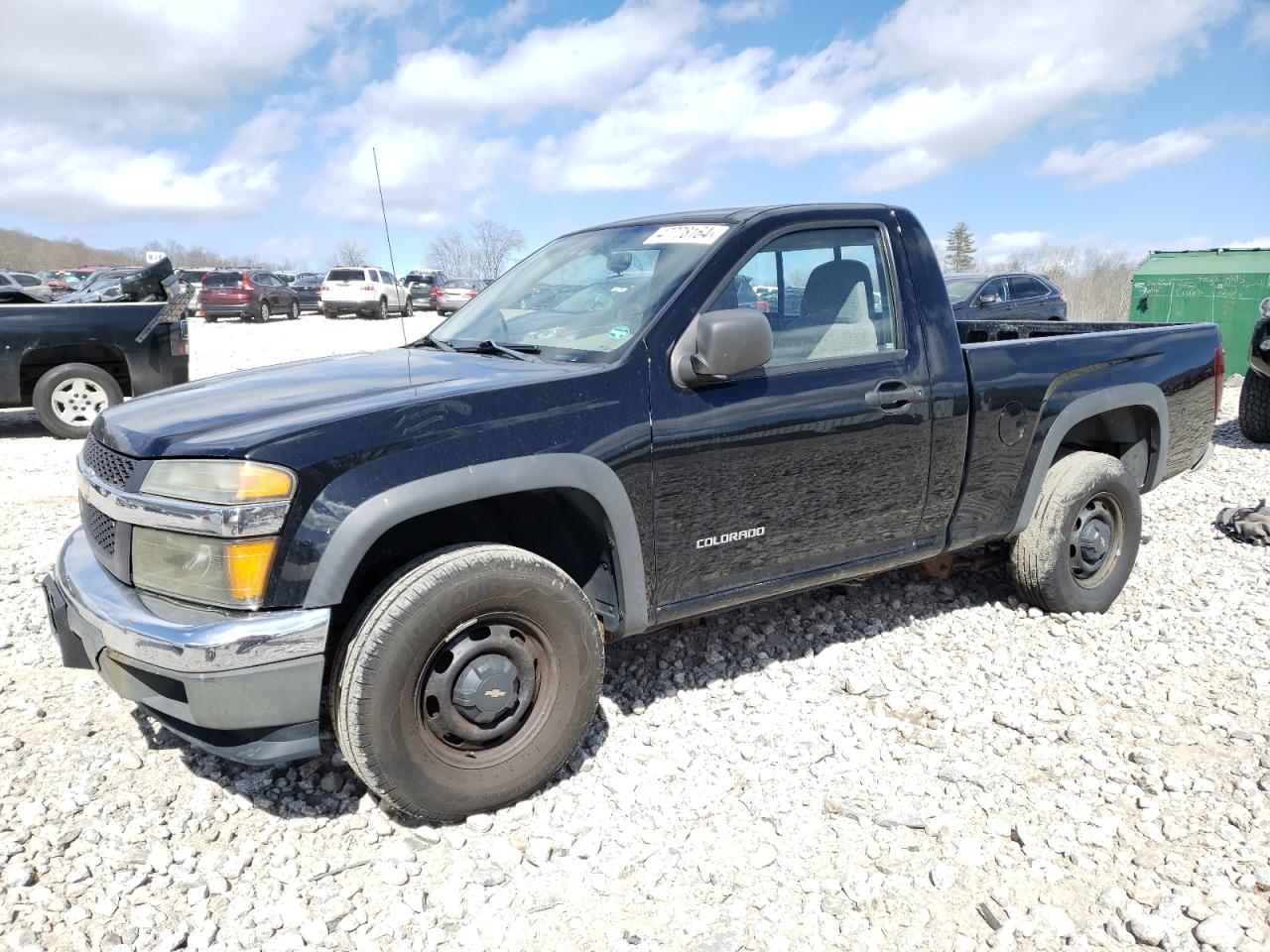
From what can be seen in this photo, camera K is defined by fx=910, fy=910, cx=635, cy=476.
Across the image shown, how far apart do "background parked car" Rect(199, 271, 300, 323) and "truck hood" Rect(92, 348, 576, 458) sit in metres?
26.6

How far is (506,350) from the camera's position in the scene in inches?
131

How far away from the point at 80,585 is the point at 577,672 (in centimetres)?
152

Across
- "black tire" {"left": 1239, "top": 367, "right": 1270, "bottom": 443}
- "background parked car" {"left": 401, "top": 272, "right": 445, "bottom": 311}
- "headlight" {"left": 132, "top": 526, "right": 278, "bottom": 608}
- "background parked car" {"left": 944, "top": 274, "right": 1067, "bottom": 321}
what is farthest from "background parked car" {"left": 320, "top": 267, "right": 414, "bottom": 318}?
"headlight" {"left": 132, "top": 526, "right": 278, "bottom": 608}

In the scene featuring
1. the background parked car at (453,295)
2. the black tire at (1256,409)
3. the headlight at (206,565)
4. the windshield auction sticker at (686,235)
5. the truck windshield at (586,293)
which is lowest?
the black tire at (1256,409)

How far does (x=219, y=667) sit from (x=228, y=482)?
0.48 m

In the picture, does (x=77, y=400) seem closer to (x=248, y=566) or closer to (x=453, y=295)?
(x=248, y=566)

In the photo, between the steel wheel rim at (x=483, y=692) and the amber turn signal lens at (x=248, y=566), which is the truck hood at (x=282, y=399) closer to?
the amber turn signal lens at (x=248, y=566)

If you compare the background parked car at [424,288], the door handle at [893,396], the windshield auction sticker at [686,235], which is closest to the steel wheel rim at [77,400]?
the windshield auction sticker at [686,235]

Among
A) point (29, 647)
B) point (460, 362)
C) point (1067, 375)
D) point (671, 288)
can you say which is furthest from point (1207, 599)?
point (29, 647)

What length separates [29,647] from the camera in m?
4.03

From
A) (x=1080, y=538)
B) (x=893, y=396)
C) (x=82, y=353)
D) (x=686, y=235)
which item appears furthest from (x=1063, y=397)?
(x=82, y=353)

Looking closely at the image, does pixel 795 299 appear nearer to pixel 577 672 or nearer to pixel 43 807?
pixel 577 672

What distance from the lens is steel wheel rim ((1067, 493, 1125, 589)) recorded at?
4.36m

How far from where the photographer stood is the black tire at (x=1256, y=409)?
8594 mm
